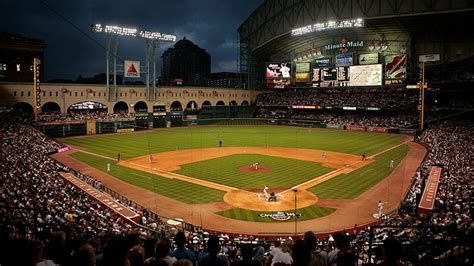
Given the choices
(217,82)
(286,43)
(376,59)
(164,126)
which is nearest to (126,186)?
(164,126)

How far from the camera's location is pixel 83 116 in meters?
68.8

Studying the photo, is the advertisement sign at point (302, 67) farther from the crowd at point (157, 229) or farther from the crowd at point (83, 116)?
the crowd at point (83, 116)

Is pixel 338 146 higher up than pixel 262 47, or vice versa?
pixel 262 47

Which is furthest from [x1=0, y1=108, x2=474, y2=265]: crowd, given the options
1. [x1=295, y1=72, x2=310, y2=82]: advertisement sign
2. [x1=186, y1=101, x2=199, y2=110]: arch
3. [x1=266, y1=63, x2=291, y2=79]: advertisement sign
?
[x1=186, y1=101, x2=199, y2=110]: arch

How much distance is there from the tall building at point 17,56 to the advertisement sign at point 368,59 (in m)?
68.5

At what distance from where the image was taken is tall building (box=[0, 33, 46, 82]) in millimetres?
69000

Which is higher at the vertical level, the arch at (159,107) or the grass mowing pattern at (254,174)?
the arch at (159,107)

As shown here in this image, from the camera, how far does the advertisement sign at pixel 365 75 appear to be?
72.6 metres

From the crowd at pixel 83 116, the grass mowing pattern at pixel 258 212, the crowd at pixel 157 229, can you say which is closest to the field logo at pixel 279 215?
the grass mowing pattern at pixel 258 212

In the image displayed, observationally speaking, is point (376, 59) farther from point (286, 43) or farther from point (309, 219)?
point (309, 219)

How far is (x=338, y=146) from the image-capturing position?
5153 centimetres

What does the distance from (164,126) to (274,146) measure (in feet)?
128

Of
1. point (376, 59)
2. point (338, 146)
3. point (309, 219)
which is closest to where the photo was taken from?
point (309, 219)

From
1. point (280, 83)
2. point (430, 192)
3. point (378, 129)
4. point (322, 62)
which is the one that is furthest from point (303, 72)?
point (430, 192)
